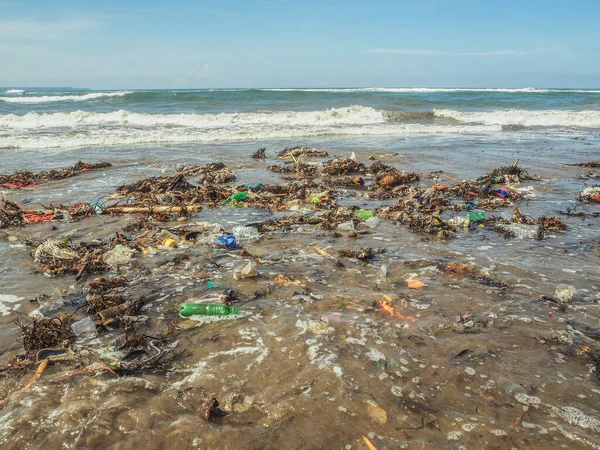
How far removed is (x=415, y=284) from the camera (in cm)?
400

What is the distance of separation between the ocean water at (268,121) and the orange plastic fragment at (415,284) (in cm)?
1226

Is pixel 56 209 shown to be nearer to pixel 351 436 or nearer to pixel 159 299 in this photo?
pixel 159 299

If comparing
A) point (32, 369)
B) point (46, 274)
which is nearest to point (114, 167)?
point (46, 274)

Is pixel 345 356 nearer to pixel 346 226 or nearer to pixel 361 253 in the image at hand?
pixel 361 253

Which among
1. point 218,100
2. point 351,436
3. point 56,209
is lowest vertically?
point 351,436

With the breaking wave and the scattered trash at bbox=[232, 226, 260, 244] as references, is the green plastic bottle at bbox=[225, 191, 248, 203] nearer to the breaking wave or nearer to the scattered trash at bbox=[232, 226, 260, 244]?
the scattered trash at bbox=[232, 226, 260, 244]

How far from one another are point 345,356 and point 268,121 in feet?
68.5

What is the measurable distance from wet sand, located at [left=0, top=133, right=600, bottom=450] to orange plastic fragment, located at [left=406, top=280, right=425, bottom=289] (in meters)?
0.06

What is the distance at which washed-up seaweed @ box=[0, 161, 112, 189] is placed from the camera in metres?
8.81

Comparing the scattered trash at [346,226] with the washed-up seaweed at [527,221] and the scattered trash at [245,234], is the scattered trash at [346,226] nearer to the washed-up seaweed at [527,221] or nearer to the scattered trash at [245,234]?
the scattered trash at [245,234]

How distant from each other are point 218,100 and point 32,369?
32.4 meters

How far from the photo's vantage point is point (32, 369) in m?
2.74

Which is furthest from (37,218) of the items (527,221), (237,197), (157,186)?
(527,221)

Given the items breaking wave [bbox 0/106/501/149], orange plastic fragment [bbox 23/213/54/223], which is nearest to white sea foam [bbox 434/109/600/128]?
breaking wave [bbox 0/106/501/149]
